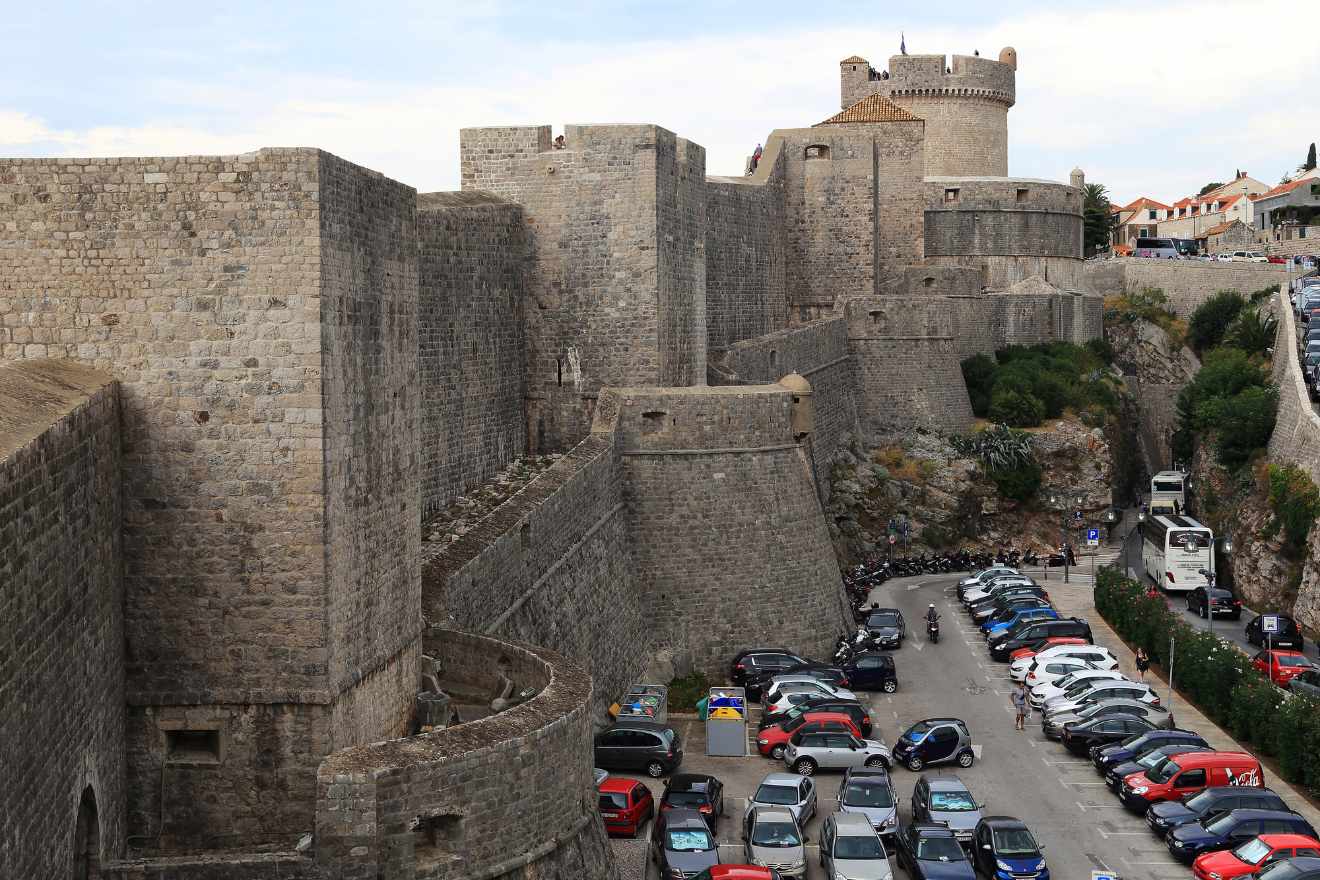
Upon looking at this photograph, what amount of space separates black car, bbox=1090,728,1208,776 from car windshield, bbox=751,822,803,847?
286 inches

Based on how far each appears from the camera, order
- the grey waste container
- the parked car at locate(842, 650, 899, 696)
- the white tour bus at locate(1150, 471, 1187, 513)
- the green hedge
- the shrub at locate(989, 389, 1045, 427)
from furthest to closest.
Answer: the white tour bus at locate(1150, 471, 1187, 513)
the shrub at locate(989, 389, 1045, 427)
the parked car at locate(842, 650, 899, 696)
the grey waste container
the green hedge

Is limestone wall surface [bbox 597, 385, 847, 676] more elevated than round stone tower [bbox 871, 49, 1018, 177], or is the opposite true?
round stone tower [bbox 871, 49, 1018, 177]

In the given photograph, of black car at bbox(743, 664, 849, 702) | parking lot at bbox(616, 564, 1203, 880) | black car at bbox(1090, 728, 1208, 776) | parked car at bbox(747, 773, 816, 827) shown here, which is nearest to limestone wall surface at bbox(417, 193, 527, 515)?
parking lot at bbox(616, 564, 1203, 880)

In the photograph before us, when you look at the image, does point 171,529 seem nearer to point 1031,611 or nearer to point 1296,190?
point 1031,611

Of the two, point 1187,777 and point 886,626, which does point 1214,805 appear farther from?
point 886,626

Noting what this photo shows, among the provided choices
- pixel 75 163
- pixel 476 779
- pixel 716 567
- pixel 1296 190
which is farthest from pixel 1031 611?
pixel 1296 190

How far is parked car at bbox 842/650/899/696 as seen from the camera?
3189 centimetres

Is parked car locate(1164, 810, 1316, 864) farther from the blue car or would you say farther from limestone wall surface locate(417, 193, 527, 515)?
the blue car

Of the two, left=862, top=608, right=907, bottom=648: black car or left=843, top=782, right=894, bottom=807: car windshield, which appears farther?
left=862, top=608, right=907, bottom=648: black car

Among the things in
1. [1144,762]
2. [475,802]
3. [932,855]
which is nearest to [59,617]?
[475,802]

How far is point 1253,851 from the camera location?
2091cm

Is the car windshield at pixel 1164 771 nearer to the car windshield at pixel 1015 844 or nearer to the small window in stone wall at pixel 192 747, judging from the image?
the car windshield at pixel 1015 844

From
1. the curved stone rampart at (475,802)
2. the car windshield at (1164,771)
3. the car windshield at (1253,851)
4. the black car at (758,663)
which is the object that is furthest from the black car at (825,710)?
the curved stone rampart at (475,802)

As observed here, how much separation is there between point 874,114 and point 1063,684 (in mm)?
24110
